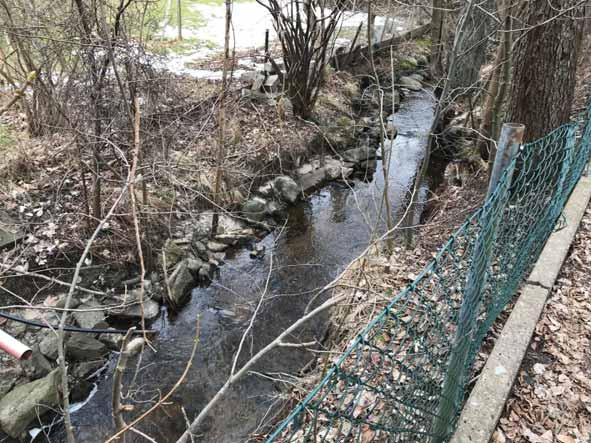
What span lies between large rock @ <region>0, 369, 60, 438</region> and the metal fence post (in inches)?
129

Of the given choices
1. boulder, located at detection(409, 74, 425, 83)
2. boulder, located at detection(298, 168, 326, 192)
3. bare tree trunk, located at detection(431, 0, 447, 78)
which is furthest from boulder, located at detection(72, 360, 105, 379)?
boulder, located at detection(409, 74, 425, 83)

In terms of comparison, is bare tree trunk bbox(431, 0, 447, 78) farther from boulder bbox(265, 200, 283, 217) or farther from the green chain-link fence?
the green chain-link fence

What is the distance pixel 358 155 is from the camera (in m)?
8.59

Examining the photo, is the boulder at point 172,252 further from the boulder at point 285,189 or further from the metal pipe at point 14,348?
the metal pipe at point 14,348

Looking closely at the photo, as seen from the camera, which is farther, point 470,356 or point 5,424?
point 5,424

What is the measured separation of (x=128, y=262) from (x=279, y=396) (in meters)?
2.52

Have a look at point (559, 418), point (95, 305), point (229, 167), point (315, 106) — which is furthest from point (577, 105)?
point (95, 305)

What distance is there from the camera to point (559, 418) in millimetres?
2496

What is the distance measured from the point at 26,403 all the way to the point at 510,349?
152 inches

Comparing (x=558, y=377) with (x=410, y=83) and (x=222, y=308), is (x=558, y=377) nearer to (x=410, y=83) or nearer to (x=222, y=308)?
(x=222, y=308)

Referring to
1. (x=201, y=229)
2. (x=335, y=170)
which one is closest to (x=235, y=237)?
(x=201, y=229)

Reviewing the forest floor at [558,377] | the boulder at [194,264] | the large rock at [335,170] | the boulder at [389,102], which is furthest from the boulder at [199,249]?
the boulder at [389,102]

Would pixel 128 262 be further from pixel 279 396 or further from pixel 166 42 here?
pixel 166 42

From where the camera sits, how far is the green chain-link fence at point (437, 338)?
146 cm
